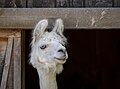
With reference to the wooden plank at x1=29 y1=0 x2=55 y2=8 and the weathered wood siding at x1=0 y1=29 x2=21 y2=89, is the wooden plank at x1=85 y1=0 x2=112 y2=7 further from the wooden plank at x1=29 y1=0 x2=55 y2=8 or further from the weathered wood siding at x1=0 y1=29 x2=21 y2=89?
the weathered wood siding at x1=0 y1=29 x2=21 y2=89

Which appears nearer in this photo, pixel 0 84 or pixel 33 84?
pixel 0 84

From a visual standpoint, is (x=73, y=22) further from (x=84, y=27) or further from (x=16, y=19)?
(x=16, y=19)

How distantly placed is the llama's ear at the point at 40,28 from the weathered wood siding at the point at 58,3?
0.49 feet

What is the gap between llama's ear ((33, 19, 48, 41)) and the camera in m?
1.88

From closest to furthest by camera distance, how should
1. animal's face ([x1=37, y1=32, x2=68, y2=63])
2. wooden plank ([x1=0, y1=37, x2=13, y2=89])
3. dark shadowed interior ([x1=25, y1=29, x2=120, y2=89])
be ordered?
1. animal's face ([x1=37, y1=32, x2=68, y2=63])
2. wooden plank ([x1=0, y1=37, x2=13, y2=89])
3. dark shadowed interior ([x1=25, y1=29, x2=120, y2=89])

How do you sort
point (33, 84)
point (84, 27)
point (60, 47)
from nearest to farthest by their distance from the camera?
point (60, 47) < point (84, 27) < point (33, 84)

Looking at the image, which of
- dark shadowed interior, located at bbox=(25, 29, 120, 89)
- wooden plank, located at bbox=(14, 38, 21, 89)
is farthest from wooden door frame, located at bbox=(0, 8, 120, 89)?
dark shadowed interior, located at bbox=(25, 29, 120, 89)

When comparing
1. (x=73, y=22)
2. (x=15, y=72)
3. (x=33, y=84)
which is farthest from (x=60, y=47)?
(x=33, y=84)

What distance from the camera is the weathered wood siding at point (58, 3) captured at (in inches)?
78.2

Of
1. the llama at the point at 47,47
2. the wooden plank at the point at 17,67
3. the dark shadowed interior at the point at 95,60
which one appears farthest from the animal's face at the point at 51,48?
the dark shadowed interior at the point at 95,60

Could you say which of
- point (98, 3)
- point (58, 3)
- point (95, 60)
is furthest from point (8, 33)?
point (95, 60)

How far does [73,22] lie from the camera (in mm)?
1916

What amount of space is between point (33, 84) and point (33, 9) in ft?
5.42

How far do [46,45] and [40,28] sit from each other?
88 mm
